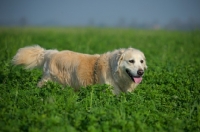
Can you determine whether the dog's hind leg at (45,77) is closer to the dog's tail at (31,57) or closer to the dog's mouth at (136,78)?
the dog's tail at (31,57)

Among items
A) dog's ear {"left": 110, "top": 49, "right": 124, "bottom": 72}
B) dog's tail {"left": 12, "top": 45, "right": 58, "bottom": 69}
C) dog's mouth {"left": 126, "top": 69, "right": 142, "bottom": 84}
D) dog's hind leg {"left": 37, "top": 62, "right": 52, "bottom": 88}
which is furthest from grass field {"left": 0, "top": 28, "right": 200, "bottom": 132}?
dog's ear {"left": 110, "top": 49, "right": 124, "bottom": 72}

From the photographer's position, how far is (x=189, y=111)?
20.8 ft

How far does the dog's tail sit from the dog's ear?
78.9 inches

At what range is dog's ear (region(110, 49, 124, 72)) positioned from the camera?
293 inches

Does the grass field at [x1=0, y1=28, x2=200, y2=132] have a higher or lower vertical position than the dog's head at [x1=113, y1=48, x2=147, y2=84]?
lower

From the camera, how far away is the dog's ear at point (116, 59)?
24.4 feet

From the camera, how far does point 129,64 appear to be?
24.2 feet

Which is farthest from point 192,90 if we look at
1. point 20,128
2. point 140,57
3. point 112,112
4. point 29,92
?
point 20,128

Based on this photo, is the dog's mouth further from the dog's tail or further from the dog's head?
the dog's tail

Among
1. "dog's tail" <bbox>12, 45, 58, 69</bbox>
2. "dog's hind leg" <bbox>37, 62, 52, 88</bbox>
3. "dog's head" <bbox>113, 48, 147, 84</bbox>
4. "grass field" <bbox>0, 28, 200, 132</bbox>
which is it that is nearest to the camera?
"grass field" <bbox>0, 28, 200, 132</bbox>

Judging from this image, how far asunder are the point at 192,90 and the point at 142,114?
2.64 meters

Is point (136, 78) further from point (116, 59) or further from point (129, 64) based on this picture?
point (116, 59)

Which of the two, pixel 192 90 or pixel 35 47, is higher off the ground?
pixel 35 47

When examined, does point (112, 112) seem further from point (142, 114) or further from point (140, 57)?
point (140, 57)
